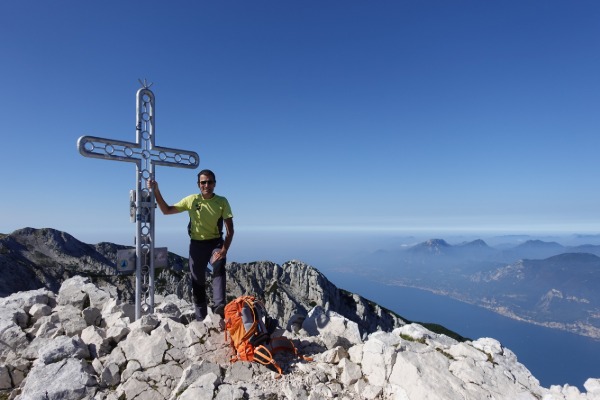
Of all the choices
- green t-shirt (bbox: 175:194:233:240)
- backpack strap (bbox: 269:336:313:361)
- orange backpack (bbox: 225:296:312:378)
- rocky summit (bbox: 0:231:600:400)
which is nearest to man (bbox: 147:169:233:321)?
green t-shirt (bbox: 175:194:233:240)

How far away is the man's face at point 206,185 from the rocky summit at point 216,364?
3574 mm

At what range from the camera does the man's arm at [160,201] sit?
374 inches

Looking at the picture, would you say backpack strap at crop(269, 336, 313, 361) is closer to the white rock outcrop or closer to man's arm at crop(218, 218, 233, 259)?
the white rock outcrop

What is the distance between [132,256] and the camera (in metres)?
9.83

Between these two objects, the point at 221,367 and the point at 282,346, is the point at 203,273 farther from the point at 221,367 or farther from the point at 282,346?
the point at 282,346

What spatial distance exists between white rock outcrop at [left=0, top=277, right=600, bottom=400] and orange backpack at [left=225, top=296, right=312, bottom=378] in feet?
0.85

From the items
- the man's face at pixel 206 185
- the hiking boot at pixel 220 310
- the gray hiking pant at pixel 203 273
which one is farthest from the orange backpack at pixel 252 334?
the man's face at pixel 206 185

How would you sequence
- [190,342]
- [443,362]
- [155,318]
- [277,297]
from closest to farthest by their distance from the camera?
[443,362] → [190,342] → [155,318] → [277,297]

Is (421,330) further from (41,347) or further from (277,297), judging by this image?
(277,297)

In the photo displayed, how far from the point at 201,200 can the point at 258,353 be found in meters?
4.60

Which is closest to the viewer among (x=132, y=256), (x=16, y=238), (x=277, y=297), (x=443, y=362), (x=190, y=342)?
(x=443, y=362)

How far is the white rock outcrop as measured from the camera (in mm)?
6141

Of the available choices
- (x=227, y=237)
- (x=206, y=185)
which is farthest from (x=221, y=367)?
(x=206, y=185)

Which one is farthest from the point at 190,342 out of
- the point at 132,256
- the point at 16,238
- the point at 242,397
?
the point at 16,238
